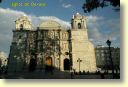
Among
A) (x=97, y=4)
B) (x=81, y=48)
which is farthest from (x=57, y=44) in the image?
(x=97, y=4)

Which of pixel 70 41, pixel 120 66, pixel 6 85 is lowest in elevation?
pixel 6 85

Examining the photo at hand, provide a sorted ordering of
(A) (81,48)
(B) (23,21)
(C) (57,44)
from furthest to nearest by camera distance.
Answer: (C) (57,44) → (A) (81,48) → (B) (23,21)

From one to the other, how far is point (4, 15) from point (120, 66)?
308 centimetres

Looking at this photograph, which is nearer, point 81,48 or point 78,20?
point 78,20

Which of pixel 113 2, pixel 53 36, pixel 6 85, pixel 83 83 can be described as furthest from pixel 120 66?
pixel 53 36

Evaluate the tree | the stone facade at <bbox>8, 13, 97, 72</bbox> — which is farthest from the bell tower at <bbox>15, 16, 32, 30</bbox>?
the tree

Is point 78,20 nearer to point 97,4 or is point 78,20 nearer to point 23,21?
point 23,21

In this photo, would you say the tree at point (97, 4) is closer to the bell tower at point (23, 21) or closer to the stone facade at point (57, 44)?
the bell tower at point (23, 21)

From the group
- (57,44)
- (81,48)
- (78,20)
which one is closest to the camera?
(78,20)

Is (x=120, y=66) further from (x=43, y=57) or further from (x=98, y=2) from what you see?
(x=43, y=57)

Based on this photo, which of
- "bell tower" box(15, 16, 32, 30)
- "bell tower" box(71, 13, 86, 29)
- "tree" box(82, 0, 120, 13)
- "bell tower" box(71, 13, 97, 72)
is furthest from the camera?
"bell tower" box(71, 13, 97, 72)

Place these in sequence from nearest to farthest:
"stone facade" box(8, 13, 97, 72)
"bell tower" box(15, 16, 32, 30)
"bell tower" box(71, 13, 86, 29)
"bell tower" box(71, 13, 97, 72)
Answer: "bell tower" box(71, 13, 86, 29) → "bell tower" box(15, 16, 32, 30) → "stone facade" box(8, 13, 97, 72) → "bell tower" box(71, 13, 97, 72)

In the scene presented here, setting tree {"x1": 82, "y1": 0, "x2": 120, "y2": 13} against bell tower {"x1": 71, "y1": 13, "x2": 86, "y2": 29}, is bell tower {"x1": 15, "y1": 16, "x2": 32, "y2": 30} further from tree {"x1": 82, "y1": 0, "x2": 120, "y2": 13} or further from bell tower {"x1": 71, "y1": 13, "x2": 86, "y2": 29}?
tree {"x1": 82, "y1": 0, "x2": 120, "y2": 13}

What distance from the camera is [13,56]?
1070 centimetres
